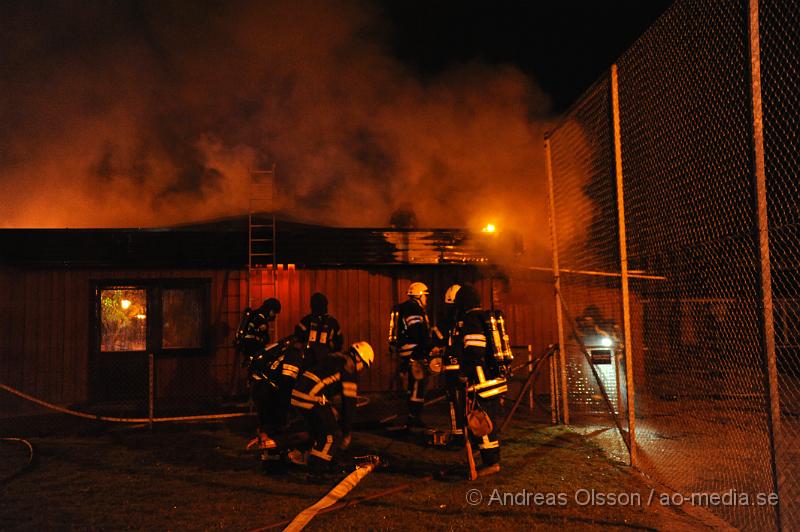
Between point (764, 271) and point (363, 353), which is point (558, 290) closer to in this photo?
point (363, 353)

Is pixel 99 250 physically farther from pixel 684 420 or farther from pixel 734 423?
pixel 734 423

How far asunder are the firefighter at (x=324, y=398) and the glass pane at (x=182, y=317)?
566 centimetres

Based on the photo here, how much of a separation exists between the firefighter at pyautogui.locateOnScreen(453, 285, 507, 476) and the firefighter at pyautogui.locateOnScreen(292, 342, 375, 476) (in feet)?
3.86

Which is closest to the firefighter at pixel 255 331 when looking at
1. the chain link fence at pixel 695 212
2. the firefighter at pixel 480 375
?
the firefighter at pixel 480 375

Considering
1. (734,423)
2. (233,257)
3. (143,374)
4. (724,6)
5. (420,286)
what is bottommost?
(734,423)

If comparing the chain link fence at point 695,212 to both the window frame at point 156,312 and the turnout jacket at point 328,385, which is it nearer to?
the turnout jacket at point 328,385

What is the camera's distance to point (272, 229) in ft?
34.5

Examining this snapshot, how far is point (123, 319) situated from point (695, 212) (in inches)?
402

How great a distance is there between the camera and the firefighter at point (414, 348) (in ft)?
25.1

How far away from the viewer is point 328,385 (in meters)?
5.65

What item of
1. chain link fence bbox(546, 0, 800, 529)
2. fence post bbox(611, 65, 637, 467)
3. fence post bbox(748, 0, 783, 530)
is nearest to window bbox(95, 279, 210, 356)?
chain link fence bbox(546, 0, 800, 529)

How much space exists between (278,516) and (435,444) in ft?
8.58

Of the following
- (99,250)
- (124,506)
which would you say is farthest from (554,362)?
(99,250)

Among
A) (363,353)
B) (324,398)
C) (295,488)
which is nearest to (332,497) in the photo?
(295,488)
